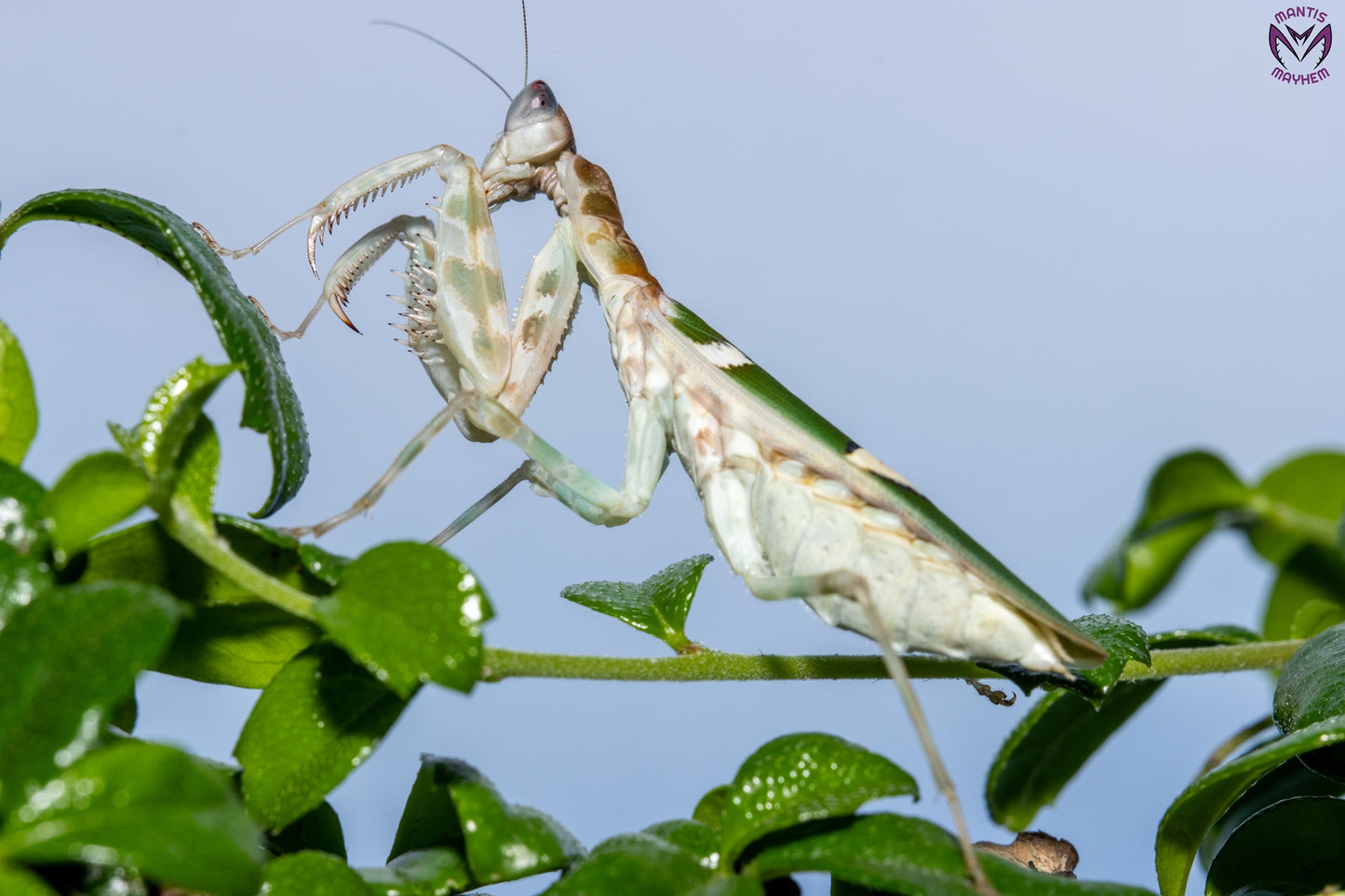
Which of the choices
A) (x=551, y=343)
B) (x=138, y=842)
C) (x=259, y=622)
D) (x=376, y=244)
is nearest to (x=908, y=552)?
(x=551, y=343)

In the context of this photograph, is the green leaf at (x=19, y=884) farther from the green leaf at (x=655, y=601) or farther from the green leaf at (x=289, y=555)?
the green leaf at (x=655, y=601)

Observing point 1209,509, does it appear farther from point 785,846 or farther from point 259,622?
point 259,622

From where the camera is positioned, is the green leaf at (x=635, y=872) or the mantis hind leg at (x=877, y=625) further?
the mantis hind leg at (x=877, y=625)

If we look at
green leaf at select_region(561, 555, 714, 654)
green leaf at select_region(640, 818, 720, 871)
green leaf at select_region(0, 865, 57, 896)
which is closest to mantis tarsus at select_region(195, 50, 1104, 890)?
green leaf at select_region(561, 555, 714, 654)

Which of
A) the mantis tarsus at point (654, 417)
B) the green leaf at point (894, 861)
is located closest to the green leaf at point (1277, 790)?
the mantis tarsus at point (654, 417)

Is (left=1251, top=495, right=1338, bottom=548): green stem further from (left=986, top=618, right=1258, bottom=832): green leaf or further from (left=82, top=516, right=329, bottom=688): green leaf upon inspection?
(left=82, top=516, right=329, bottom=688): green leaf

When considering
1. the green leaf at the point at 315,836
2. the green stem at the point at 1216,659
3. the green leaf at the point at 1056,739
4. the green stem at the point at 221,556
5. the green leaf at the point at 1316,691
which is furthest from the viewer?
the green leaf at the point at 1056,739

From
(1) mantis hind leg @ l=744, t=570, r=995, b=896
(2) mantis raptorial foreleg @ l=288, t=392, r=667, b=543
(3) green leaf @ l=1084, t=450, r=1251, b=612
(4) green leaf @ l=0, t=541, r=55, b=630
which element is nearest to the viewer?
(4) green leaf @ l=0, t=541, r=55, b=630
